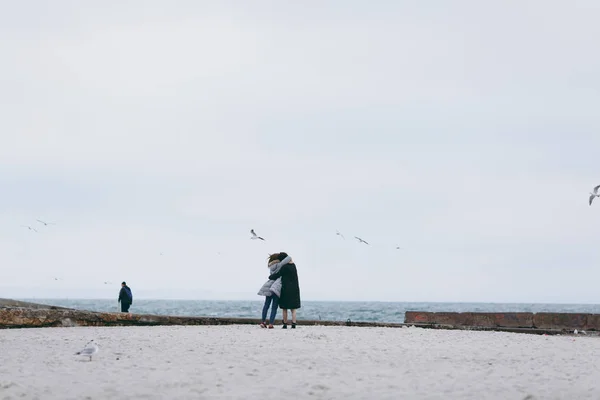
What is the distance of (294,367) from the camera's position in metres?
10.2

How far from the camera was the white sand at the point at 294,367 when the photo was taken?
838 centimetres

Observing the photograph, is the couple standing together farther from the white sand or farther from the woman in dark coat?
the white sand

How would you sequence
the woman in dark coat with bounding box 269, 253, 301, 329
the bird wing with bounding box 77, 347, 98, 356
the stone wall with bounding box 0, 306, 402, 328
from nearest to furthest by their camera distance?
the bird wing with bounding box 77, 347, 98, 356 → the stone wall with bounding box 0, 306, 402, 328 → the woman in dark coat with bounding box 269, 253, 301, 329

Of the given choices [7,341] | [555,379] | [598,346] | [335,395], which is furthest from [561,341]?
[7,341]

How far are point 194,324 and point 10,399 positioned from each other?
42.2ft

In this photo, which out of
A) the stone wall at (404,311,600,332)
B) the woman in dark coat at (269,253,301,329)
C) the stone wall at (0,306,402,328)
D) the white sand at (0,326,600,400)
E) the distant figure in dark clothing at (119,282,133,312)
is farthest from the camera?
the distant figure in dark clothing at (119,282,133,312)

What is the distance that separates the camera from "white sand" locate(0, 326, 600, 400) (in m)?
8.38

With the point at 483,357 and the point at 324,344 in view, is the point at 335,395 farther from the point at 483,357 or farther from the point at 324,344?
the point at 324,344

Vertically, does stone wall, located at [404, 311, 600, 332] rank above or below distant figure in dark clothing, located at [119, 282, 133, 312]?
below

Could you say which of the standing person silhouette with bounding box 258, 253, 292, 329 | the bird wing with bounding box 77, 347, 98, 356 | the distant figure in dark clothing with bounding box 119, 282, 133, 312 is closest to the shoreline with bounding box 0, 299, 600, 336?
the standing person silhouette with bounding box 258, 253, 292, 329

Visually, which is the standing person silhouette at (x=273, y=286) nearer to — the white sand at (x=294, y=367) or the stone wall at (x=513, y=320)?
the white sand at (x=294, y=367)

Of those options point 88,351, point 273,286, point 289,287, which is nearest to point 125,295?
point 273,286

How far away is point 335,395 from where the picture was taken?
322 inches

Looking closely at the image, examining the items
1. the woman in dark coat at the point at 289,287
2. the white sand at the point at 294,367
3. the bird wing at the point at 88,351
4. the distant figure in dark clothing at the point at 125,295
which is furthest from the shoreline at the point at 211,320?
the bird wing at the point at 88,351
